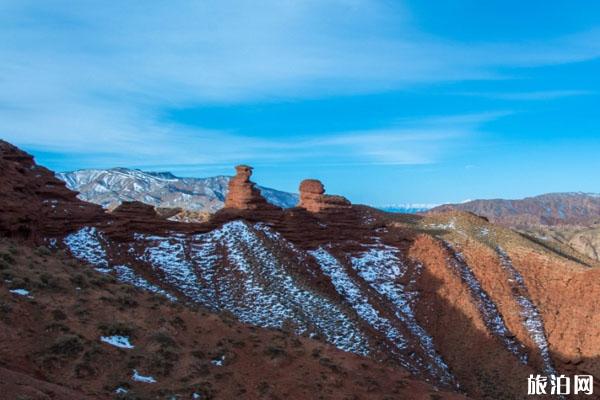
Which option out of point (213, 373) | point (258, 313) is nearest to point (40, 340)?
point (213, 373)

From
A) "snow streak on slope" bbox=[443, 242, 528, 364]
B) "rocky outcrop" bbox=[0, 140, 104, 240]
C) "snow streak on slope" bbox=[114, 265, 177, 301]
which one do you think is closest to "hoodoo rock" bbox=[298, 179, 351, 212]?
"snow streak on slope" bbox=[443, 242, 528, 364]

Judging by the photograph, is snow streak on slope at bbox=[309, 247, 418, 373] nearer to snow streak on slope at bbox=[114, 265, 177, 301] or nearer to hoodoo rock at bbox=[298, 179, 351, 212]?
hoodoo rock at bbox=[298, 179, 351, 212]

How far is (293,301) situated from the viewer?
30.9 metres

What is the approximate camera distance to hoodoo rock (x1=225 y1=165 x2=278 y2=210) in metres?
42.7

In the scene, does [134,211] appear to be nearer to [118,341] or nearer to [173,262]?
[173,262]

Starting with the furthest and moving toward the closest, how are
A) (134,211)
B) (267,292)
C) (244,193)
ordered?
(244,193) → (134,211) → (267,292)

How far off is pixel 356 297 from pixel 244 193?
13485 mm

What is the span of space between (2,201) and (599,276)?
135ft

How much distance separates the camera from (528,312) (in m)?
36.7

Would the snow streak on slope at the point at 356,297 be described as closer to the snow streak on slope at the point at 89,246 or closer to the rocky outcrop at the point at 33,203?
the snow streak on slope at the point at 89,246

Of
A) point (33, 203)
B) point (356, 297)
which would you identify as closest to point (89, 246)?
point (33, 203)

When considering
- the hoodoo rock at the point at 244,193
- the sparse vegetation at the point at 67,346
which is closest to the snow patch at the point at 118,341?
the sparse vegetation at the point at 67,346

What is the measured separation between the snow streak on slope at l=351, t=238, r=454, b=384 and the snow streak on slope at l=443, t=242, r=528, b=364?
3392mm

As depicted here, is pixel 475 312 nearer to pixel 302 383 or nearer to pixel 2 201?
pixel 302 383
